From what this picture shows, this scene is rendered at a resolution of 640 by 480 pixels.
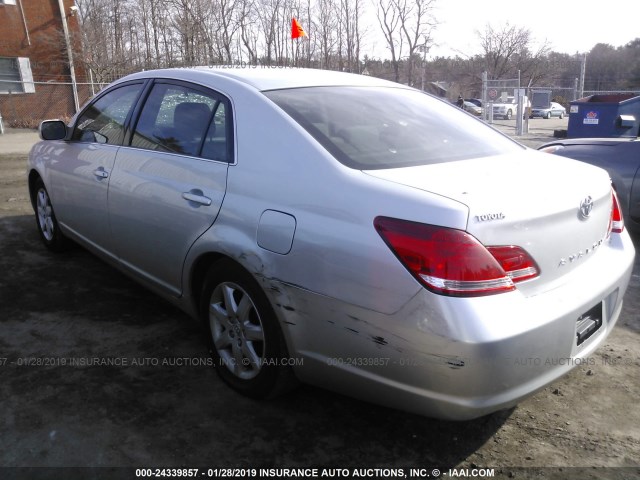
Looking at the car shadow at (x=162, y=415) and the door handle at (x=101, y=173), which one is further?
the door handle at (x=101, y=173)

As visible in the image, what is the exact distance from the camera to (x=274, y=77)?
2.98 metres

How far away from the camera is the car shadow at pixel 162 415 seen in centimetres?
231

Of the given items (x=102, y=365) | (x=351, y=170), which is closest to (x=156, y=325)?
(x=102, y=365)

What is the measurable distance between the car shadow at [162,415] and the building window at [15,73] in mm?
19577

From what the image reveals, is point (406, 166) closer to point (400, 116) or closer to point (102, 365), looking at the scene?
point (400, 116)

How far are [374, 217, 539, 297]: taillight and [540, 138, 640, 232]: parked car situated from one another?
13.0 ft

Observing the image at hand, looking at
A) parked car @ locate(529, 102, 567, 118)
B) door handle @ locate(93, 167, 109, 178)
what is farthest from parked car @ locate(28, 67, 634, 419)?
parked car @ locate(529, 102, 567, 118)

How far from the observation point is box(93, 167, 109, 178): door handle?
3.60m

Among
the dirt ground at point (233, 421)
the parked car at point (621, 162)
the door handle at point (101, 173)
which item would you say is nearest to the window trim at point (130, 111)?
the door handle at point (101, 173)

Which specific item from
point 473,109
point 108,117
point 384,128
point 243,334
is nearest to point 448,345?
point 243,334

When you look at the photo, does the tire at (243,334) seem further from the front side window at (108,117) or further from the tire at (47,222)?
the tire at (47,222)

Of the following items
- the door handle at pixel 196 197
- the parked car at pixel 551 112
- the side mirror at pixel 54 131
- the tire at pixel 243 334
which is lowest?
the parked car at pixel 551 112

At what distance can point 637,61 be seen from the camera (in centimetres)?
5766

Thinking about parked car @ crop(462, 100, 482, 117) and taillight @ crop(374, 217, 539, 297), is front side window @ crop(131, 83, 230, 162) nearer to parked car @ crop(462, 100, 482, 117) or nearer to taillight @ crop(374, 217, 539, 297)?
taillight @ crop(374, 217, 539, 297)
